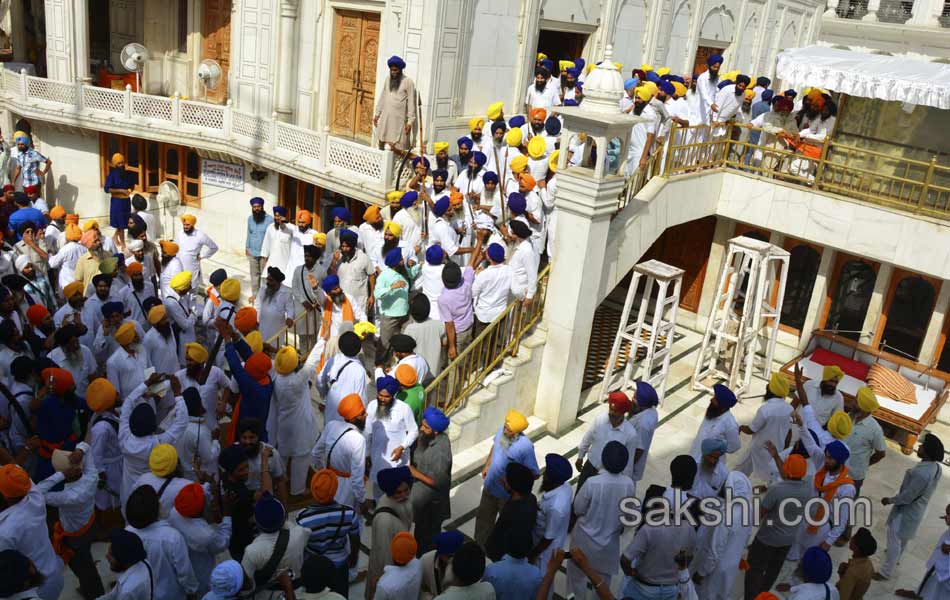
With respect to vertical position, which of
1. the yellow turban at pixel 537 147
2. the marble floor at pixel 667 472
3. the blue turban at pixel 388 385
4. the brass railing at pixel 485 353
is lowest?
the marble floor at pixel 667 472

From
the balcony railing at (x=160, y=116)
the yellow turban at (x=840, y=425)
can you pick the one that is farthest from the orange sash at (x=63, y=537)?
the balcony railing at (x=160, y=116)

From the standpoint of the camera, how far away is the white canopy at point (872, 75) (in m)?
11.0

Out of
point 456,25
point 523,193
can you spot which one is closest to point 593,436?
point 523,193

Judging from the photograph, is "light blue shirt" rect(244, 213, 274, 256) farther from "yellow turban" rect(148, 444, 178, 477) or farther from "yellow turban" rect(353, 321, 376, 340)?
"yellow turban" rect(148, 444, 178, 477)

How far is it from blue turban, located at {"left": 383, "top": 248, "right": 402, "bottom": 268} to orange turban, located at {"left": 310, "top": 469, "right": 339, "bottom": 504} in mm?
3811

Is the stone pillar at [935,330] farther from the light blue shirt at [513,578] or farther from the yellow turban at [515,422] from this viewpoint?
Result: the light blue shirt at [513,578]

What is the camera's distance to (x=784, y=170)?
1259cm

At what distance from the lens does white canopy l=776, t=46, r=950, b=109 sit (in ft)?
36.0

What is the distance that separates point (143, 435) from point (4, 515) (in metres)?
1.17

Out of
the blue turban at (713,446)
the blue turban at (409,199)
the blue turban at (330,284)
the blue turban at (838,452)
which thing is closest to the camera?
the blue turban at (713,446)

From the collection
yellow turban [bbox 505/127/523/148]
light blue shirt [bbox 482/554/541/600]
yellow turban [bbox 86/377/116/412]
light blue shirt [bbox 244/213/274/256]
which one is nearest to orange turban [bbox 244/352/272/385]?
yellow turban [bbox 86/377/116/412]

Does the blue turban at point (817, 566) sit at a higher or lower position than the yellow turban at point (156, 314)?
lower

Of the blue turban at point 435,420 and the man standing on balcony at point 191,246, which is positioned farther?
the man standing on balcony at point 191,246

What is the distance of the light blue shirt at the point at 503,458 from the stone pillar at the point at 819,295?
26.2 feet
